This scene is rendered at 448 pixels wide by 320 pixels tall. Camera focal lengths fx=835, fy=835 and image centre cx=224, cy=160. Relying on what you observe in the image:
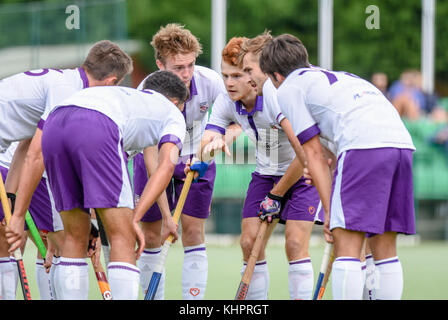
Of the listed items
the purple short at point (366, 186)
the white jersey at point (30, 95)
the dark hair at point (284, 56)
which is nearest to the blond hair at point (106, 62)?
the white jersey at point (30, 95)

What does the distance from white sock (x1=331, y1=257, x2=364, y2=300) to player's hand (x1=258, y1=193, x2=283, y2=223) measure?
3.22 feet

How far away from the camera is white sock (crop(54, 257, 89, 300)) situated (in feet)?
13.6

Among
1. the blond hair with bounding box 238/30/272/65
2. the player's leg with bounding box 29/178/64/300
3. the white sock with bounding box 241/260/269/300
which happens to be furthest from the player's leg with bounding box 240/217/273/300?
the player's leg with bounding box 29/178/64/300

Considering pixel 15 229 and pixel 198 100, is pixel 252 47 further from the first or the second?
pixel 15 229

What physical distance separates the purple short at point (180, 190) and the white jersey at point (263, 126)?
391mm

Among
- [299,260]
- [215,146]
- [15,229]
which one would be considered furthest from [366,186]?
[15,229]

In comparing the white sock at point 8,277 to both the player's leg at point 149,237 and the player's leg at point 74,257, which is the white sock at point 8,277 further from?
the player's leg at point 74,257

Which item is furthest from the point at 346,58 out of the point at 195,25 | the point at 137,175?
the point at 137,175

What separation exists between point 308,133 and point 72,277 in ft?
4.51

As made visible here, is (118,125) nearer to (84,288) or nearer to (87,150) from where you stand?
(87,150)

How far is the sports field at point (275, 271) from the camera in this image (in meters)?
6.34

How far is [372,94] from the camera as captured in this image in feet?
13.7

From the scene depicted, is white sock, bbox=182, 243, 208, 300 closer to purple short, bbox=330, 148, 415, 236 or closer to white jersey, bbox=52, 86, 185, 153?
white jersey, bbox=52, 86, 185, 153

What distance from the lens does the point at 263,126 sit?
5207mm
